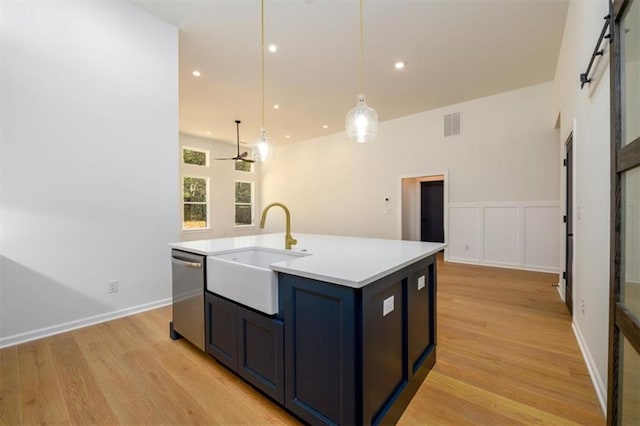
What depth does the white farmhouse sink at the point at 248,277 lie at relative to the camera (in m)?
1.53

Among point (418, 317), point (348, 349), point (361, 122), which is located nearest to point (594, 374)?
point (418, 317)

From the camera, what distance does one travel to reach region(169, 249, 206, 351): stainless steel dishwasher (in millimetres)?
2117

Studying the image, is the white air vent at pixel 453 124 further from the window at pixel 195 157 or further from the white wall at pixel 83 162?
the window at pixel 195 157

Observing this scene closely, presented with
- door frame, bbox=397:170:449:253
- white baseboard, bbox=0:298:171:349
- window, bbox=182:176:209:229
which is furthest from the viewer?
window, bbox=182:176:209:229

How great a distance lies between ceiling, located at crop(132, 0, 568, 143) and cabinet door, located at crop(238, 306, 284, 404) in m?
3.23

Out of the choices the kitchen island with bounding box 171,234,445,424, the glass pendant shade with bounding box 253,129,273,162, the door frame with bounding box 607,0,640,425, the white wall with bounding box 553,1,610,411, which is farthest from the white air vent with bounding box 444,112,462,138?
the door frame with bounding box 607,0,640,425

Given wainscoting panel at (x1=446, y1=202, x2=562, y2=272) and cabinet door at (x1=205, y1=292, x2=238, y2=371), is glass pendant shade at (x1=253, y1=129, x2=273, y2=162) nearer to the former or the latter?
cabinet door at (x1=205, y1=292, x2=238, y2=371)

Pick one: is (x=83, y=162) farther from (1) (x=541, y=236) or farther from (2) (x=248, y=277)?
(1) (x=541, y=236)

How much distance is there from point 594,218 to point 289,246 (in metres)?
2.19

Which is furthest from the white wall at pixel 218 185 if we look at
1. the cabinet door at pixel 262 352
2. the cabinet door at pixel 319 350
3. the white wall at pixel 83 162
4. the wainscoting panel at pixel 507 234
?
the cabinet door at pixel 319 350

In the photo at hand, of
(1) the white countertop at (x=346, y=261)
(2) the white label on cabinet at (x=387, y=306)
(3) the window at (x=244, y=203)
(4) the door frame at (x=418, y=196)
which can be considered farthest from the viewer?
(3) the window at (x=244, y=203)

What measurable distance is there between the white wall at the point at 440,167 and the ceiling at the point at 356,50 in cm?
51

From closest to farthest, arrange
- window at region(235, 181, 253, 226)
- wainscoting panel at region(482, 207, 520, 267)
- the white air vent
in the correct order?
wainscoting panel at region(482, 207, 520, 267) → the white air vent → window at region(235, 181, 253, 226)

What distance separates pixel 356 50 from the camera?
386cm
